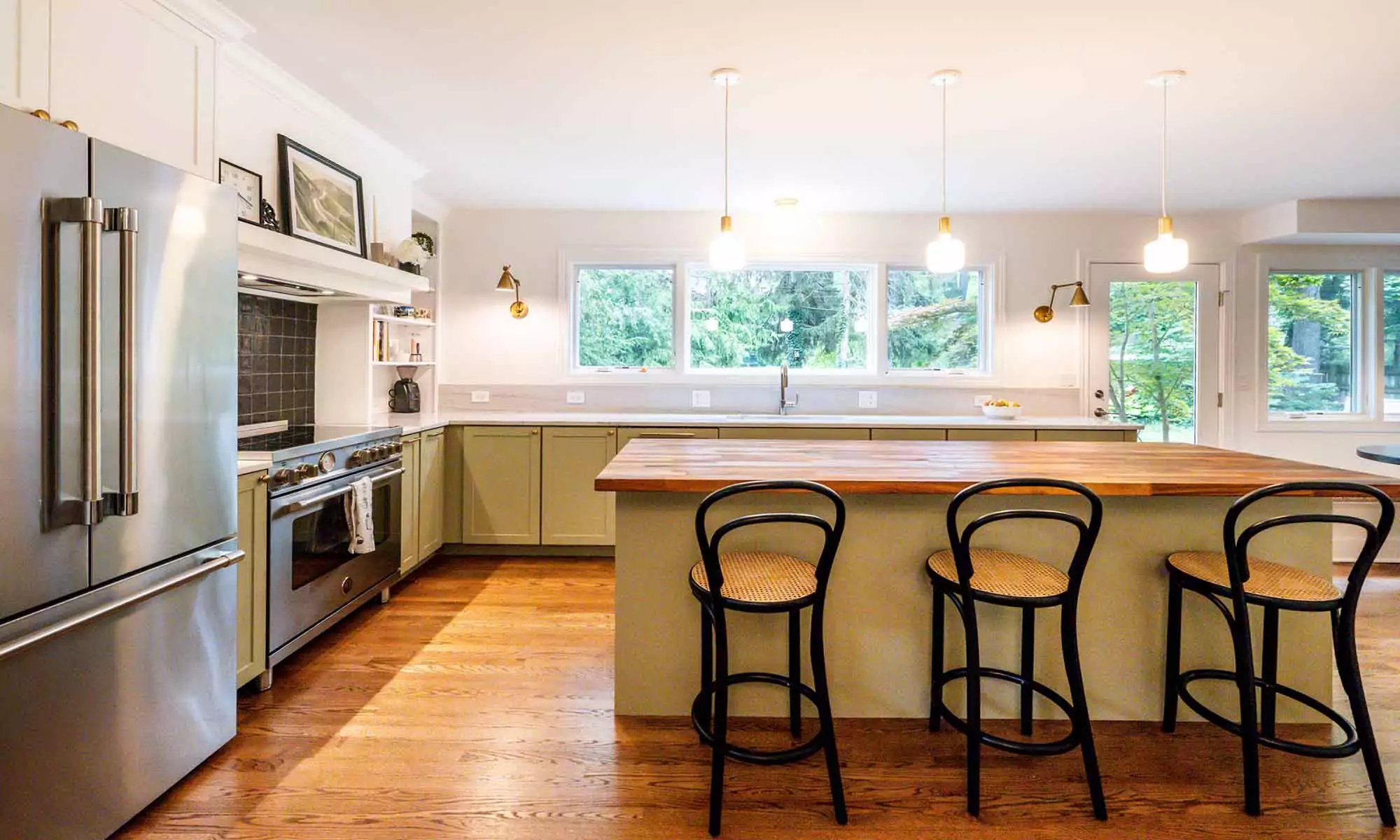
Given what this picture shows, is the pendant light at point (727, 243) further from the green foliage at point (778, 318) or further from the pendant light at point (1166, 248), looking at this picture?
the green foliage at point (778, 318)

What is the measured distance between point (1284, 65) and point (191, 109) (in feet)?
12.6

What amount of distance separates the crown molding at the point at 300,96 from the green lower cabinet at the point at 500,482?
161 centimetres

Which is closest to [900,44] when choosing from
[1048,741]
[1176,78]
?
[1176,78]

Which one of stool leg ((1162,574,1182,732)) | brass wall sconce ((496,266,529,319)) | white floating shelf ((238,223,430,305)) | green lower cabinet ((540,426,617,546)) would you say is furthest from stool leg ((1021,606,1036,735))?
brass wall sconce ((496,266,529,319))

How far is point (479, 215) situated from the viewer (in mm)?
5113

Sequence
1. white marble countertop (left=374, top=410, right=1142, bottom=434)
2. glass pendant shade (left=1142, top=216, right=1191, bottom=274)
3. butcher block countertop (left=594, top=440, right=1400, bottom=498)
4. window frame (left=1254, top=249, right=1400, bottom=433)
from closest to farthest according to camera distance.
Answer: butcher block countertop (left=594, top=440, right=1400, bottom=498) → glass pendant shade (left=1142, top=216, right=1191, bottom=274) → white marble countertop (left=374, top=410, right=1142, bottom=434) → window frame (left=1254, top=249, right=1400, bottom=433)

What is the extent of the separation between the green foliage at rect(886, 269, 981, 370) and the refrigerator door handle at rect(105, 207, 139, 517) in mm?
4407

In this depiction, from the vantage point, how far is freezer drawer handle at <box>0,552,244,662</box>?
1518 millimetres

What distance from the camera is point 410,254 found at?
154 inches

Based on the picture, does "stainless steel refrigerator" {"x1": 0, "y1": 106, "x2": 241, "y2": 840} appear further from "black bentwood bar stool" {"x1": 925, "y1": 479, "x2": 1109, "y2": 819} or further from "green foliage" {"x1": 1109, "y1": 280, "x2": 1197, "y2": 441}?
"green foliage" {"x1": 1109, "y1": 280, "x2": 1197, "y2": 441}

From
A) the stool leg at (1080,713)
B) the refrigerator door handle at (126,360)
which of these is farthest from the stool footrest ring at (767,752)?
the refrigerator door handle at (126,360)

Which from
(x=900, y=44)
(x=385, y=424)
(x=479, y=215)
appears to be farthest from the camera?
(x=479, y=215)

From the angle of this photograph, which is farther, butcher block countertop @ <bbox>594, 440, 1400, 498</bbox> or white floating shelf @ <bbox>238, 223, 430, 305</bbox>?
white floating shelf @ <bbox>238, 223, 430, 305</bbox>

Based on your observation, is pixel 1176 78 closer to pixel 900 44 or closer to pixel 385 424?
pixel 900 44
